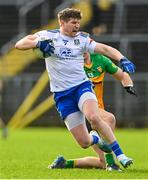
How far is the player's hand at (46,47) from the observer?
33.1 ft

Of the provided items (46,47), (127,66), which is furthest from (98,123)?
(46,47)

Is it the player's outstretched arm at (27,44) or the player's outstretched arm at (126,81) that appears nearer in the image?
the player's outstretched arm at (27,44)

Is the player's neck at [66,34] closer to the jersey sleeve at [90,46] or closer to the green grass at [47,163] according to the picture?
the jersey sleeve at [90,46]

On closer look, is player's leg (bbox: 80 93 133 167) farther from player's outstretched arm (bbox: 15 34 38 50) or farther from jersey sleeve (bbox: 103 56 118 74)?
player's outstretched arm (bbox: 15 34 38 50)

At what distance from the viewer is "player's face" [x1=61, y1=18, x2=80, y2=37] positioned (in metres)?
10.5

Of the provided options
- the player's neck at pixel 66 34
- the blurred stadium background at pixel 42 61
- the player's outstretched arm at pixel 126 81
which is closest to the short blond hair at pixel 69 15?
the player's neck at pixel 66 34

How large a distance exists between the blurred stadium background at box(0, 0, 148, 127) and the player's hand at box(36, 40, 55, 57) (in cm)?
1771

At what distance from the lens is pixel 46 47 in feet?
33.1

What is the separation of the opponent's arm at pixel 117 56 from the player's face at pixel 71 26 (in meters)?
0.38

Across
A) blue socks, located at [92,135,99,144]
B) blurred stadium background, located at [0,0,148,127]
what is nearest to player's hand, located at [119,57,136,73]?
blue socks, located at [92,135,99,144]

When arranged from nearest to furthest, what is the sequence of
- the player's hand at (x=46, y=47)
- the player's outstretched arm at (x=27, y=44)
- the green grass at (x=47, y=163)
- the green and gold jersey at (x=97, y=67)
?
the green grass at (x=47, y=163) → the player's hand at (x=46, y=47) → the player's outstretched arm at (x=27, y=44) → the green and gold jersey at (x=97, y=67)

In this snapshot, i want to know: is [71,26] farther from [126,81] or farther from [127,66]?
[126,81]

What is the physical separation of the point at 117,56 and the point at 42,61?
2191cm

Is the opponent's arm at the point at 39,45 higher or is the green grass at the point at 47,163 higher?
the opponent's arm at the point at 39,45
